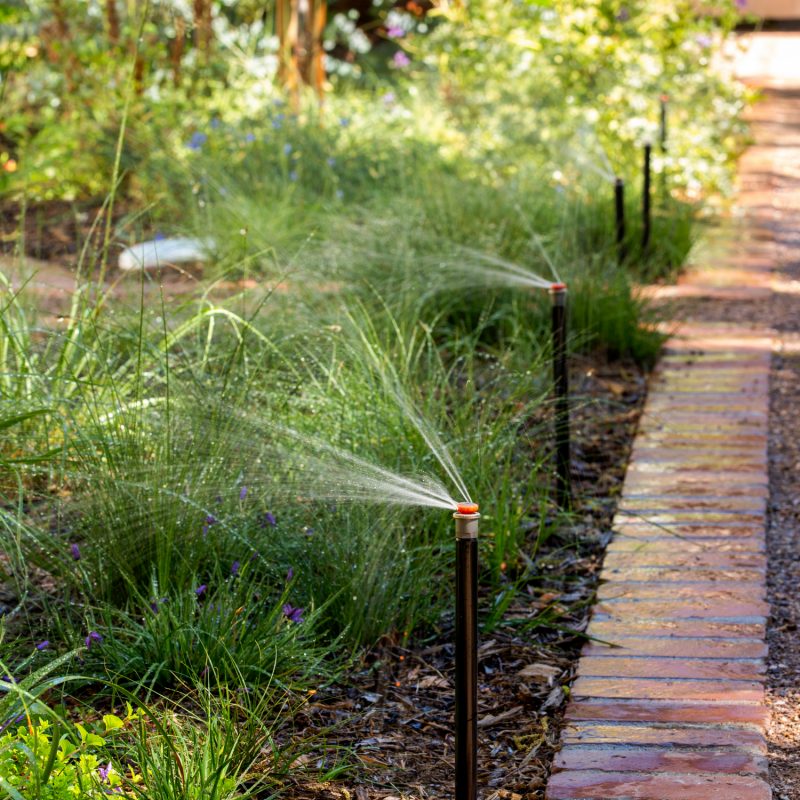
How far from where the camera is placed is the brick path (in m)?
2.32

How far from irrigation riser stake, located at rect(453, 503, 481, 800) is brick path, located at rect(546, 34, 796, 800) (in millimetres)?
330

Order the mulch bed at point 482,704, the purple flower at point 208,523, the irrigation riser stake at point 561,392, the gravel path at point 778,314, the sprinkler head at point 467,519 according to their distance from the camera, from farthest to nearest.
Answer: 1. the irrigation riser stake at point 561,392
2. the purple flower at point 208,523
3. the gravel path at point 778,314
4. the mulch bed at point 482,704
5. the sprinkler head at point 467,519

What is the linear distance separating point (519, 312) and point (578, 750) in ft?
7.64

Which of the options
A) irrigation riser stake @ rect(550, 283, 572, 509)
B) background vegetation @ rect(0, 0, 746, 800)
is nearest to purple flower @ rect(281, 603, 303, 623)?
background vegetation @ rect(0, 0, 746, 800)

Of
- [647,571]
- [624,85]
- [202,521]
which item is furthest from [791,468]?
[624,85]

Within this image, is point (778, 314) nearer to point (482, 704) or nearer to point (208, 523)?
point (482, 704)

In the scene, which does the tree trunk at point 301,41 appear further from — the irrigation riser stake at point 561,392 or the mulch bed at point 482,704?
the mulch bed at point 482,704

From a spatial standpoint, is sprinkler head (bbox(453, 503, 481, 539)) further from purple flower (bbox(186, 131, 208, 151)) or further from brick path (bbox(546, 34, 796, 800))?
purple flower (bbox(186, 131, 208, 151))

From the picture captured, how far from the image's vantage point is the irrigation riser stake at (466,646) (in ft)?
6.16

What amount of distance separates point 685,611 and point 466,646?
1.18 metres

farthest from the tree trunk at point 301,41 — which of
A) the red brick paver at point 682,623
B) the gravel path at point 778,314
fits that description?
the red brick paver at point 682,623

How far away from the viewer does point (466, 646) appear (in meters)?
1.94

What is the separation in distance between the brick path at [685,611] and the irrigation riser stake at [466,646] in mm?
330

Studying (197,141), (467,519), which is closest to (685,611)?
(467,519)
